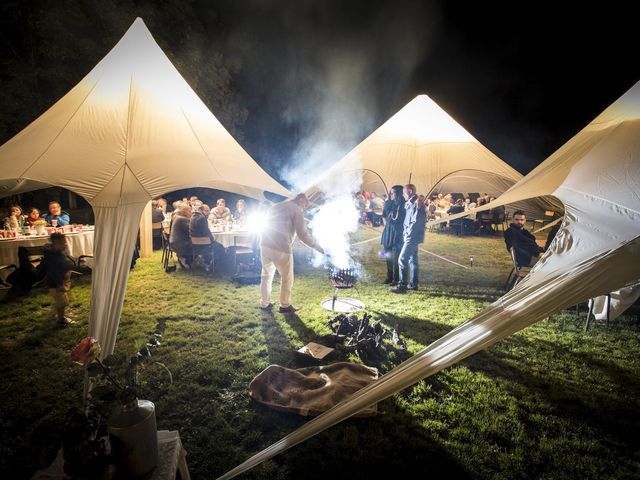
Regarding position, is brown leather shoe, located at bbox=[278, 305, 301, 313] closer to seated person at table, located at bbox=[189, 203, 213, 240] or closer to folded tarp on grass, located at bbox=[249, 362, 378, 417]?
folded tarp on grass, located at bbox=[249, 362, 378, 417]

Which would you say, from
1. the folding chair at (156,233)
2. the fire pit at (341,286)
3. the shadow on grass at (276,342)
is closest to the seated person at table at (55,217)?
the folding chair at (156,233)

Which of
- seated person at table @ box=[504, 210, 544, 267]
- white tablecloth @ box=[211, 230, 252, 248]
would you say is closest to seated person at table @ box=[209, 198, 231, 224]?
white tablecloth @ box=[211, 230, 252, 248]

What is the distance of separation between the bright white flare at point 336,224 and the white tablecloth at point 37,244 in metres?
5.52

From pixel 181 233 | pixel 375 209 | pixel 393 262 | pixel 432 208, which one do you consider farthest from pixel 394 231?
pixel 375 209

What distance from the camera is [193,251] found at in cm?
784

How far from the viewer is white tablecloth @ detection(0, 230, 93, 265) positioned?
256 inches

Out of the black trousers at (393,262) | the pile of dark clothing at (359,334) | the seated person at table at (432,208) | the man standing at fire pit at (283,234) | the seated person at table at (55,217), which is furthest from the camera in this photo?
the seated person at table at (432,208)

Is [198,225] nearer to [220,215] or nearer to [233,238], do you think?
[233,238]

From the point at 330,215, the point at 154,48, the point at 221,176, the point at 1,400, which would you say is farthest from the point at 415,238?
the point at 330,215

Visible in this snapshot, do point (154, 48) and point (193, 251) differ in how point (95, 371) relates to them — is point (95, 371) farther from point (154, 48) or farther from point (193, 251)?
point (193, 251)

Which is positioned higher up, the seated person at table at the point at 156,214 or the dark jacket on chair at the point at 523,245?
the seated person at table at the point at 156,214

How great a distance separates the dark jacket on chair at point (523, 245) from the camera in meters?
6.56

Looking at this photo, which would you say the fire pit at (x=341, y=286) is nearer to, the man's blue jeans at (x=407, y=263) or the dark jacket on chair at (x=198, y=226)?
the man's blue jeans at (x=407, y=263)

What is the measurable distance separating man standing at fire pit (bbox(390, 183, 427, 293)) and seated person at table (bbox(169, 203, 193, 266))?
Result: 466 cm
